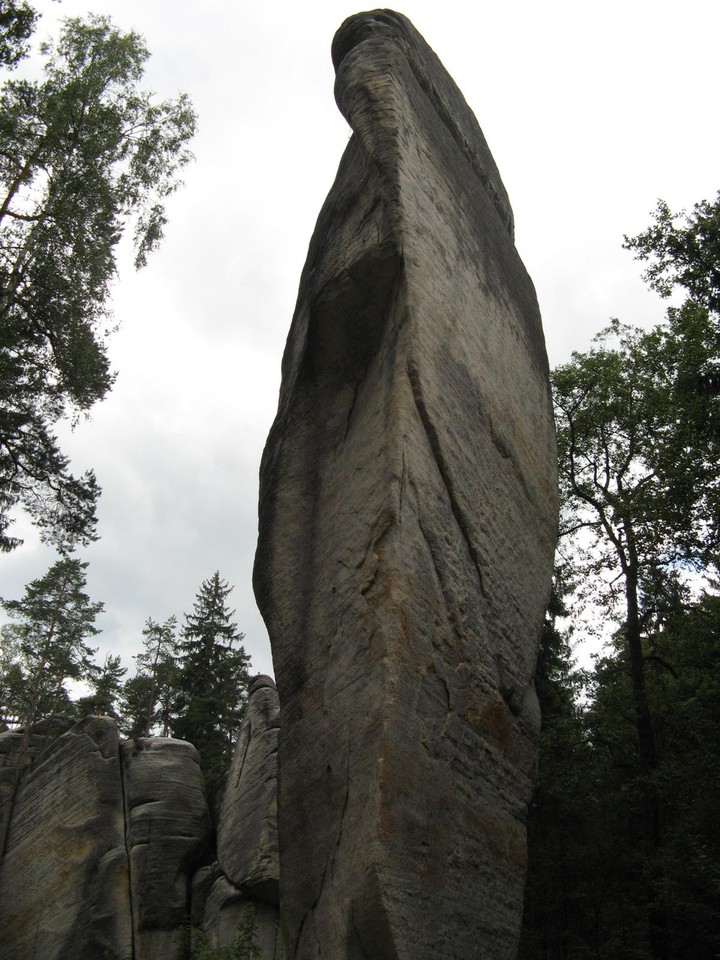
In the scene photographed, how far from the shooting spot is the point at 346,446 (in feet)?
20.4

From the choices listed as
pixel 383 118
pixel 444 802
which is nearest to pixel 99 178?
pixel 383 118

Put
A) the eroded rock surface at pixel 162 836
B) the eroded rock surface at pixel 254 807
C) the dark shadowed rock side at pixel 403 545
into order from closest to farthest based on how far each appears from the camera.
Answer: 1. the dark shadowed rock side at pixel 403 545
2. the eroded rock surface at pixel 254 807
3. the eroded rock surface at pixel 162 836

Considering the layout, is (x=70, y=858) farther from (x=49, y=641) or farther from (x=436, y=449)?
(x=49, y=641)

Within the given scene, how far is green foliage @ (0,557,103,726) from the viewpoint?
27.9m

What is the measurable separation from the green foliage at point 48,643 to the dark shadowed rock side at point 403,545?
23314 mm

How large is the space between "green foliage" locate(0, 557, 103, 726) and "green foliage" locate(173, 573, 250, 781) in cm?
407

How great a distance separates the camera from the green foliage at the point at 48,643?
1097 inches

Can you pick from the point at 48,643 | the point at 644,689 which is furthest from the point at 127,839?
the point at 48,643

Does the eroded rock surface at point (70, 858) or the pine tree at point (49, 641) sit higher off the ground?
the pine tree at point (49, 641)

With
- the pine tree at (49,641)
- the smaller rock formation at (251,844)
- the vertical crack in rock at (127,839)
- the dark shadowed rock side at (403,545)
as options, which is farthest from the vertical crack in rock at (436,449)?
the pine tree at (49,641)

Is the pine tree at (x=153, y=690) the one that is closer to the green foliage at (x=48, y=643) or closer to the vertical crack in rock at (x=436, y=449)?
the green foliage at (x=48, y=643)

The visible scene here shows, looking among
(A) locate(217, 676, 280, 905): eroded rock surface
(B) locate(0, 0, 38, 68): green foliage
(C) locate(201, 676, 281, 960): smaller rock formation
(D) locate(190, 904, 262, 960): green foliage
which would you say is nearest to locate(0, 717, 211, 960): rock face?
(C) locate(201, 676, 281, 960): smaller rock formation

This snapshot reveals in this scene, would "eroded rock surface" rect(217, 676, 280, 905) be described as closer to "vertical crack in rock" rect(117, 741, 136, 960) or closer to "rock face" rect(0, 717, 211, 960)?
"rock face" rect(0, 717, 211, 960)

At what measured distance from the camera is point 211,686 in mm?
24672
